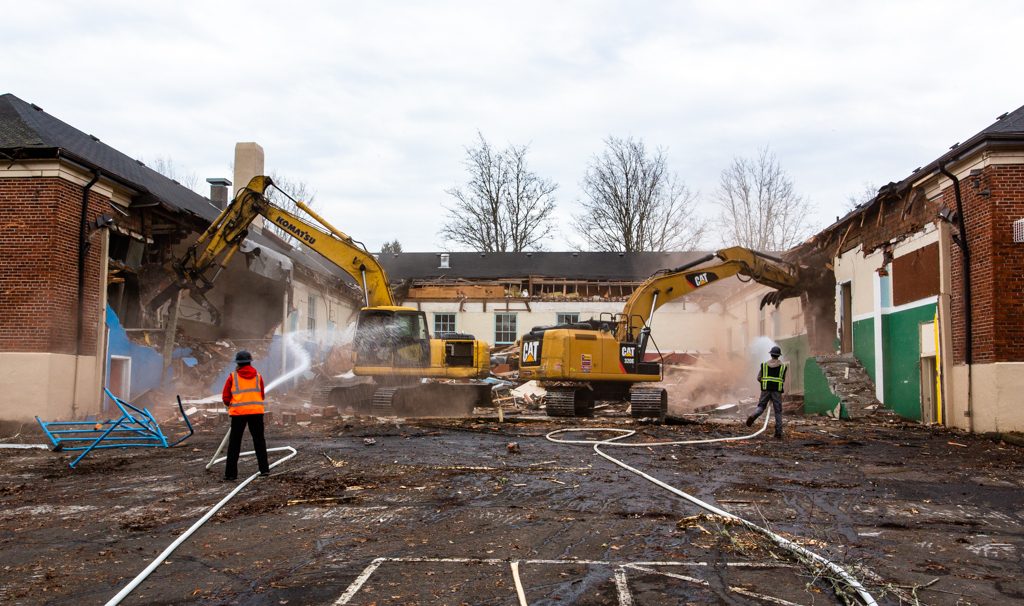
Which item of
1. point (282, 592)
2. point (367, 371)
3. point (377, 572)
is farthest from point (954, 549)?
point (367, 371)

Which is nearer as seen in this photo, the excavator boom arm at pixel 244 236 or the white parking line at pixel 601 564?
the white parking line at pixel 601 564

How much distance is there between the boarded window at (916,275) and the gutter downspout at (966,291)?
90 cm

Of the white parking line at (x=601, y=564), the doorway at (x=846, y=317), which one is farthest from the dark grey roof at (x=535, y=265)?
the white parking line at (x=601, y=564)

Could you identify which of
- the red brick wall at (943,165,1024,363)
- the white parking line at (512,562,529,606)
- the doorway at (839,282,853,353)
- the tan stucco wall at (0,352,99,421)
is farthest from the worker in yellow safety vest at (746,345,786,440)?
the tan stucco wall at (0,352,99,421)

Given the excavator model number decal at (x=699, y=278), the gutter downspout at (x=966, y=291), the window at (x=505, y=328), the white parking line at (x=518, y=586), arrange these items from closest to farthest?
the white parking line at (x=518, y=586) → the gutter downspout at (x=966, y=291) → the excavator model number decal at (x=699, y=278) → the window at (x=505, y=328)

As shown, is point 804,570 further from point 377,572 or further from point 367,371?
point 367,371

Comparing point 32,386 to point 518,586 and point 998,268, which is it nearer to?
point 518,586

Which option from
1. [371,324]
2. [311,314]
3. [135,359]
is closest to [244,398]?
[371,324]

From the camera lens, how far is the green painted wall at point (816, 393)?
1928cm

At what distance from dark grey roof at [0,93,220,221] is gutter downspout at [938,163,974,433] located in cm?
1672

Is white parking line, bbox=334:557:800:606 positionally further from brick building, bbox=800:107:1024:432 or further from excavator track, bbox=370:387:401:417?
excavator track, bbox=370:387:401:417

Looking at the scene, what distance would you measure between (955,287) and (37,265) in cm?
1766

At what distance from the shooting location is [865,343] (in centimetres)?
1912

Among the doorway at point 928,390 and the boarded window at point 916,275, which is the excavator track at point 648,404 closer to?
the doorway at point 928,390
